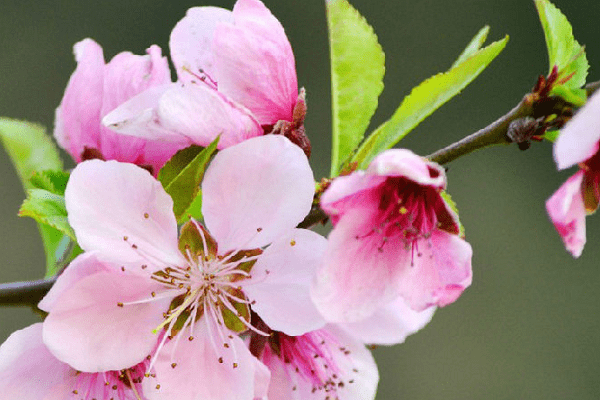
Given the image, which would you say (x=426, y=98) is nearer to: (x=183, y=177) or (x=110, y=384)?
(x=183, y=177)

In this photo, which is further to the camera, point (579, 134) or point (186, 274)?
point (186, 274)

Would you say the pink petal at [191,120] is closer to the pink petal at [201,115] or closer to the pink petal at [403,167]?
the pink petal at [201,115]

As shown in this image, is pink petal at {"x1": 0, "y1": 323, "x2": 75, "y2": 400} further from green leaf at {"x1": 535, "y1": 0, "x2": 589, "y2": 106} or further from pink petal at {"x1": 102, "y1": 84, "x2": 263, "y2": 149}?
green leaf at {"x1": 535, "y1": 0, "x2": 589, "y2": 106}

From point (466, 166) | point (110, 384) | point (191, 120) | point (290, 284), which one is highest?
point (191, 120)

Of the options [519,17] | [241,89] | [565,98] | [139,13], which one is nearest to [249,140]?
[241,89]

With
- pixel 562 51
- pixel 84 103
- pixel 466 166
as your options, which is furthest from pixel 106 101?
pixel 466 166

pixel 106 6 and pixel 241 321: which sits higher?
pixel 241 321

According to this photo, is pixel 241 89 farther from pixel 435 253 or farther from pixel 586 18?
pixel 586 18

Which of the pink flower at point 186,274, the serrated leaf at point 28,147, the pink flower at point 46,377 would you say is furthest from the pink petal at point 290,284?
the serrated leaf at point 28,147
